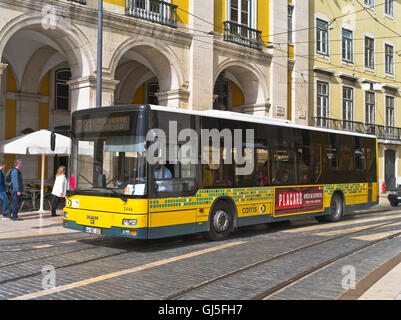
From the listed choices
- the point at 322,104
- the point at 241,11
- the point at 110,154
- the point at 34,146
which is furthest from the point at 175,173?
the point at 322,104

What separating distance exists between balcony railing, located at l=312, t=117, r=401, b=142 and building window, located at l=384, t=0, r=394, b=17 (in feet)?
26.5

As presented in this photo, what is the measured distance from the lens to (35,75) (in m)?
20.9

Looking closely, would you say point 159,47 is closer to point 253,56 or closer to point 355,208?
point 253,56

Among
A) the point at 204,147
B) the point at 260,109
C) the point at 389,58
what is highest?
the point at 389,58

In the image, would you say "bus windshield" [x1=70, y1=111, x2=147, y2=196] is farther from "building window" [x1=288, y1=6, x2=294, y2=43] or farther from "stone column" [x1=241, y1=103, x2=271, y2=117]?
"building window" [x1=288, y1=6, x2=294, y2=43]

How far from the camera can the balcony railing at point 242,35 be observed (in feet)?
69.4

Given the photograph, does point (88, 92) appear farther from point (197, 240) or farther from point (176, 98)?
point (197, 240)

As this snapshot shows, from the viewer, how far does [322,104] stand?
88.7ft

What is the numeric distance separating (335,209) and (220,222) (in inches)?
218

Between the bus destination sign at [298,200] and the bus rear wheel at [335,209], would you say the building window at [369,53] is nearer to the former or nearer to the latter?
the bus rear wheel at [335,209]

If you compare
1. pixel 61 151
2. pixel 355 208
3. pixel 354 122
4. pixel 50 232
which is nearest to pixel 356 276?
pixel 50 232

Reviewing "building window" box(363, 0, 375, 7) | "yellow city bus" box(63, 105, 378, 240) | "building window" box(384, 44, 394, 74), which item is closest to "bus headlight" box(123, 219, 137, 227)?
"yellow city bus" box(63, 105, 378, 240)
